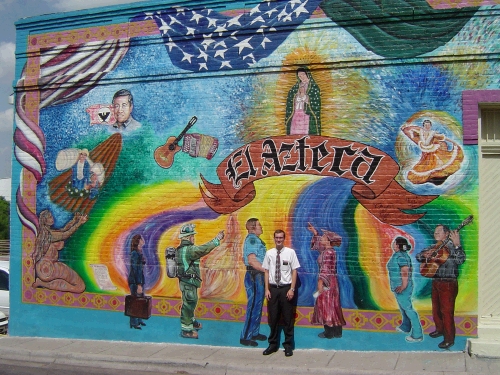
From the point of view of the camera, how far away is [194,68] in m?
11.2

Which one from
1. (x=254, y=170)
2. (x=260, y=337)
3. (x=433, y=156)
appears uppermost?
(x=433, y=156)

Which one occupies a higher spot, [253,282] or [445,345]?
[253,282]

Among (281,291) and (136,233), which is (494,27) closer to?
(281,291)

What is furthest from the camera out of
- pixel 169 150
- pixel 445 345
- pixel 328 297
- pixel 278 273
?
pixel 169 150

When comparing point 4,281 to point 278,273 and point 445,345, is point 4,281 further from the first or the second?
point 445,345

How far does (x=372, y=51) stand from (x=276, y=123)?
1861 mm

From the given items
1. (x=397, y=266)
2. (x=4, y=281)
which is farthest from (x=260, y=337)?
(x=4, y=281)

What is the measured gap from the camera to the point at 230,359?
993cm

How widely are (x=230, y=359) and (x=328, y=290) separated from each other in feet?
6.00

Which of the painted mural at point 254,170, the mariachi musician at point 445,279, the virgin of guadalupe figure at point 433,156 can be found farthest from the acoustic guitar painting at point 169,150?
the mariachi musician at point 445,279

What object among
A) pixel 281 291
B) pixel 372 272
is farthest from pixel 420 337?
pixel 281 291

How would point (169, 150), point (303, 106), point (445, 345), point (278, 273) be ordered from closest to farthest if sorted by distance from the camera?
point (445, 345) < point (278, 273) < point (303, 106) < point (169, 150)

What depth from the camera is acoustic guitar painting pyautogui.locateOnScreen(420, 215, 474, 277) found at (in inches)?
379

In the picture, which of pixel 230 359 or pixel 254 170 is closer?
pixel 230 359
